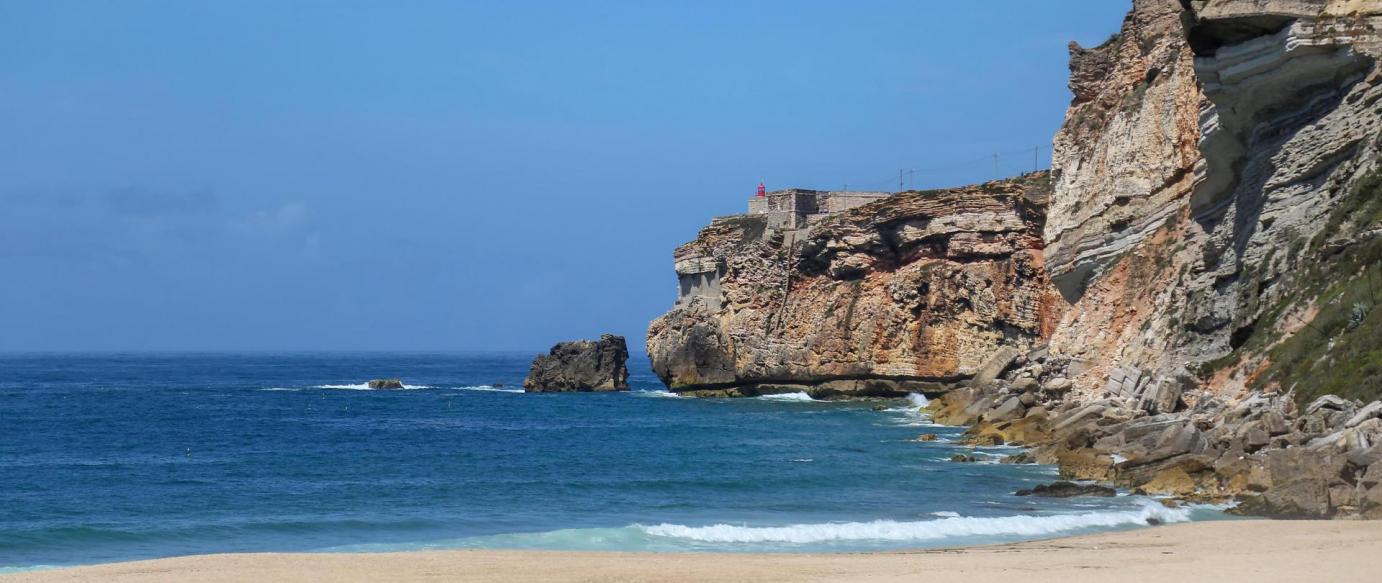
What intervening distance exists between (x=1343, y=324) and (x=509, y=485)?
18259 mm

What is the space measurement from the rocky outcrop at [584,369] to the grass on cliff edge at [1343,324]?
55.1 m

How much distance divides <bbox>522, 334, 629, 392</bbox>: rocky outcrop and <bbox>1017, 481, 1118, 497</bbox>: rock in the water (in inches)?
2170

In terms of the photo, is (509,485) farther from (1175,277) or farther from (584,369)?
(584,369)

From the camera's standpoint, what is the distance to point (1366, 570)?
49.0 ft

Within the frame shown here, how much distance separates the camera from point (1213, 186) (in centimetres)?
3591

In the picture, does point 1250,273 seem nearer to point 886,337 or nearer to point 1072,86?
point 1072,86

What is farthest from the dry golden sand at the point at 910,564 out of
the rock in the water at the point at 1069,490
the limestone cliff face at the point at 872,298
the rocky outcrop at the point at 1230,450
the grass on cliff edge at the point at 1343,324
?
the limestone cliff face at the point at 872,298

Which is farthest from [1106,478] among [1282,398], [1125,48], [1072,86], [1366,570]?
[1072,86]

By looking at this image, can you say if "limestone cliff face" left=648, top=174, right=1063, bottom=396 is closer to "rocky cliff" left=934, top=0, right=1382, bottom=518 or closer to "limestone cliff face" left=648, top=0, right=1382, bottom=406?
"limestone cliff face" left=648, top=0, right=1382, bottom=406

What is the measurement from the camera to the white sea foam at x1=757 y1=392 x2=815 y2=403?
6528 centimetres

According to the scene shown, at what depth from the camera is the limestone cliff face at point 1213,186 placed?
29.8m

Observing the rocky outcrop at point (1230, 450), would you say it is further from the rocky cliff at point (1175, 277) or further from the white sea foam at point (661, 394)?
the white sea foam at point (661, 394)

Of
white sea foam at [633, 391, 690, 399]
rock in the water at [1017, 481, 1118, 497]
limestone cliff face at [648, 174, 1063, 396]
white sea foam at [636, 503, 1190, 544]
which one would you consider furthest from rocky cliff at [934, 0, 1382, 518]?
white sea foam at [633, 391, 690, 399]

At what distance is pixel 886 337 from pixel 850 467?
2887 cm
